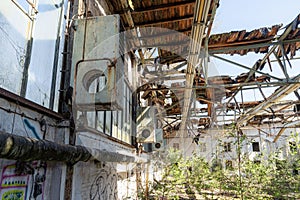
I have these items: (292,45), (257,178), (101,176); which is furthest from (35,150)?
(257,178)

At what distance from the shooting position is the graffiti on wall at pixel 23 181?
2287mm

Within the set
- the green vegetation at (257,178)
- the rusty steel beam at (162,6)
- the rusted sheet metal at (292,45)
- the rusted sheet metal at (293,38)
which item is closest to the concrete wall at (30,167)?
the rusty steel beam at (162,6)

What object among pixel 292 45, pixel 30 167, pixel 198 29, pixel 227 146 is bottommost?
pixel 30 167

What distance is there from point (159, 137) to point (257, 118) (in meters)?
8.26

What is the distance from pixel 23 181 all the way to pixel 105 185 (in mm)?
2854

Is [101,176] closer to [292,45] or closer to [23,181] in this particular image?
[23,181]

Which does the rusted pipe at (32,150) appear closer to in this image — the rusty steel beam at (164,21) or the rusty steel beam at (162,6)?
the rusty steel beam at (162,6)

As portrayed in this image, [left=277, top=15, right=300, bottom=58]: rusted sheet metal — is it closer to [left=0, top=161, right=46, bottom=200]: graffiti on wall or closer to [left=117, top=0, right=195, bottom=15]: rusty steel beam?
[left=117, top=0, right=195, bottom=15]: rusty steel beam

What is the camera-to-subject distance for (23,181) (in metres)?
2.55

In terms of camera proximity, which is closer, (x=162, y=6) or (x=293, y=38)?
(x=162, y=6)

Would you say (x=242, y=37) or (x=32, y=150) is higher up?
(x=242, y=37)

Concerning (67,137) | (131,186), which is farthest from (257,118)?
(67,137)

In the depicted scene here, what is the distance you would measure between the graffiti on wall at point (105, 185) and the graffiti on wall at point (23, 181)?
171 centimetres

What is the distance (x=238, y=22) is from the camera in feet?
18.0
